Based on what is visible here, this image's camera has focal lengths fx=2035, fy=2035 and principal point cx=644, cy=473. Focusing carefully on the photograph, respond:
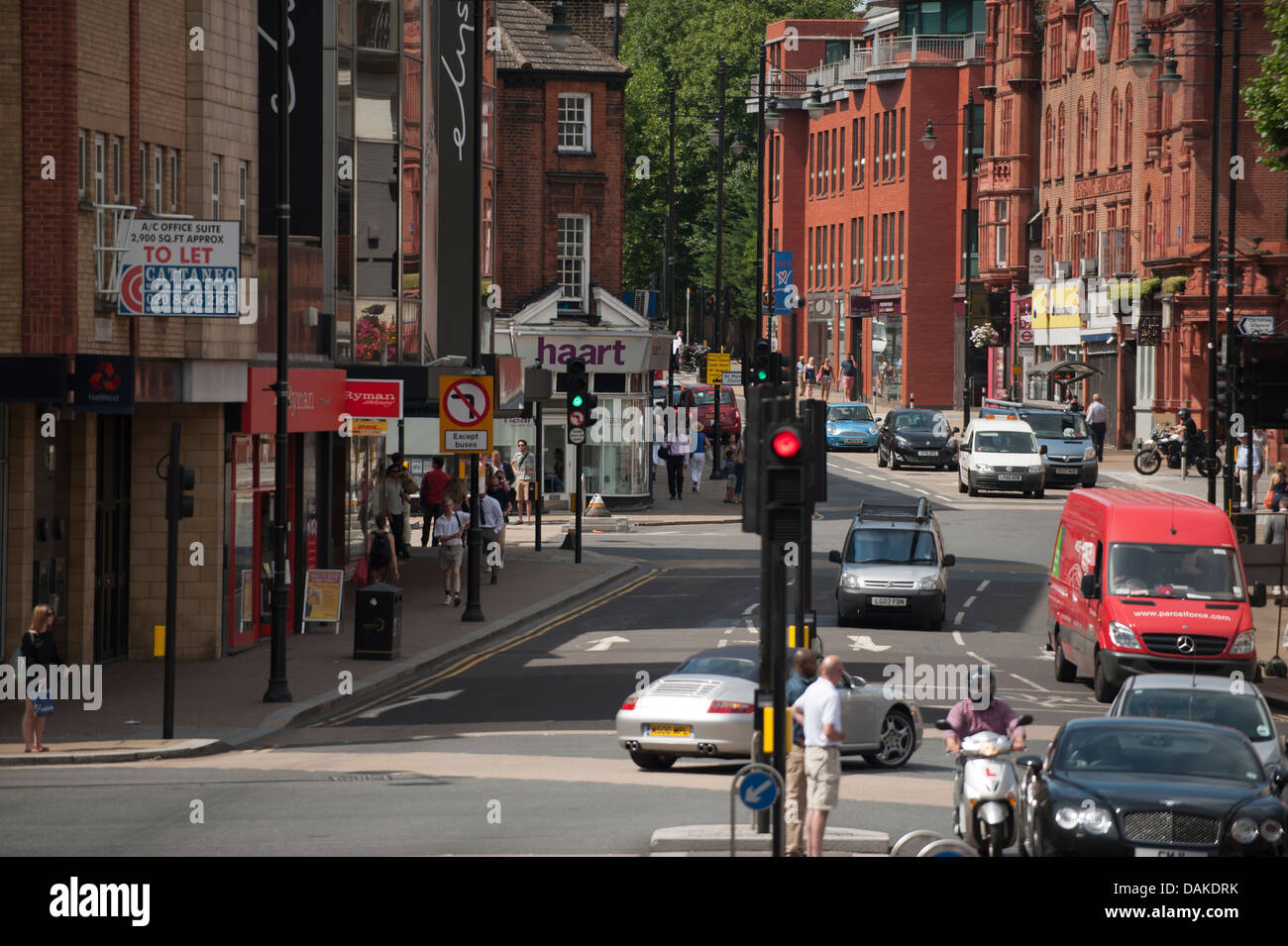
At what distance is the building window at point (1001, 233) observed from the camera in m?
87.2

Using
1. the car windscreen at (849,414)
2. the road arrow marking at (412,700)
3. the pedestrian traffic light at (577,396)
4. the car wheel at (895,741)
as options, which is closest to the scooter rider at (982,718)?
the car wheel at (895,741)

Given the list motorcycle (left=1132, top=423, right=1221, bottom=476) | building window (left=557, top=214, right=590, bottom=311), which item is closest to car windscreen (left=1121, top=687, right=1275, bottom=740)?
motorcycle (left=1132, top=423, right=1221, bottom=476)

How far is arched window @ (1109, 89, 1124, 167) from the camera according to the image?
245 feet

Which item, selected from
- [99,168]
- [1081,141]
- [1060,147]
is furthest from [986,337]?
[99,168]

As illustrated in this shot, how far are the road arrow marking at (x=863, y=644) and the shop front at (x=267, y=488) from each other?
8.25m

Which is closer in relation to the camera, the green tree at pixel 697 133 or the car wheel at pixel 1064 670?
the car wheel at pixel 1064 670

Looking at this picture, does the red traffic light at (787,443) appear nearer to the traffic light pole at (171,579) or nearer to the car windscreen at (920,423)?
the traffic light pole at (171,579)

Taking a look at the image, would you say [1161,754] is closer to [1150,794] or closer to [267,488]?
[1150,794]

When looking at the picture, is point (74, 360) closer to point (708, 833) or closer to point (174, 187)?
point (174, 187)

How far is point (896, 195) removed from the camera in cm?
9719

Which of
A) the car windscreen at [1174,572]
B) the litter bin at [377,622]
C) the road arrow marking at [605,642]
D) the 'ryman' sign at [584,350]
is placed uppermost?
the 'ryman' sign at [584,350]

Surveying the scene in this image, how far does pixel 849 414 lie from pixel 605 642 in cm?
4225

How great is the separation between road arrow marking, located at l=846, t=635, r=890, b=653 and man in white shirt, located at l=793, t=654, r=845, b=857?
46.0 ft
